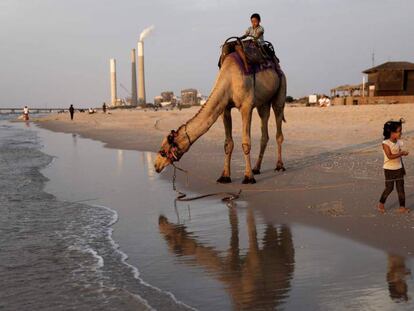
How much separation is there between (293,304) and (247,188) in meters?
5.86

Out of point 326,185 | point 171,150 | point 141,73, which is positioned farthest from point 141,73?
point 326,185

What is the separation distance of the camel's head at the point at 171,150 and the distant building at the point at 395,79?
38927 mm

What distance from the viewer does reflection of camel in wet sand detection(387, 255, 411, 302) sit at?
165 inches

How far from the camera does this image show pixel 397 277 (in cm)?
464

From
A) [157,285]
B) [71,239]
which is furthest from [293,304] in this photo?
[71,239]

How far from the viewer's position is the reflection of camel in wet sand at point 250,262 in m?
4.30

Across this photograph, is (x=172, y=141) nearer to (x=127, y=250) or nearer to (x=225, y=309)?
(x=127, y=250)

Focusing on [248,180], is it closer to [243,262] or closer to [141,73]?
[243,262]

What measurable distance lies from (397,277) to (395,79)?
43664 millimetres

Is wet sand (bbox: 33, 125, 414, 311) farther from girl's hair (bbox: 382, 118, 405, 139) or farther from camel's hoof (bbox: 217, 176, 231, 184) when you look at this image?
girl's hair (bbox: 382, 118, 405, 139)

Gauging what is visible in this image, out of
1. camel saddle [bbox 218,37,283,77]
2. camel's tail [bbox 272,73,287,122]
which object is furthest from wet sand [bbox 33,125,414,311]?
camel's tail [bbox 272,73,287,122]

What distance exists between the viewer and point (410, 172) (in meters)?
10.5

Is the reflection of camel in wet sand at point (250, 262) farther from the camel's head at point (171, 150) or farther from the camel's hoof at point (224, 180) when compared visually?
the camel's hoof at point (224, 180)

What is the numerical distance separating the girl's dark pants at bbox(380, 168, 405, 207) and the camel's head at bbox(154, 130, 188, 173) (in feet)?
13.2
